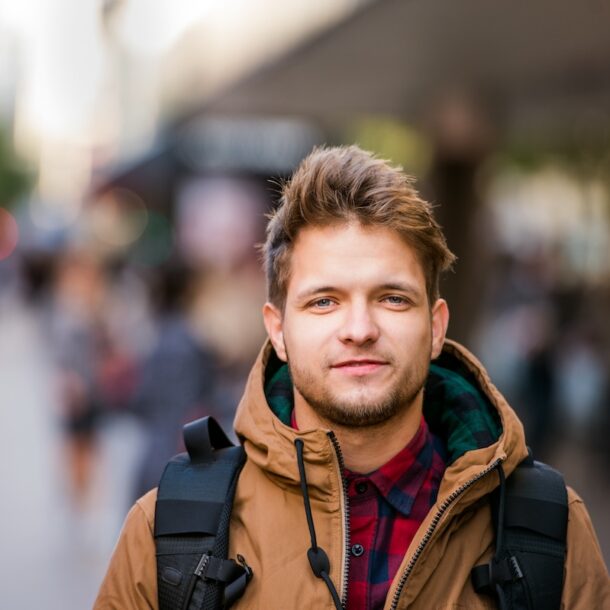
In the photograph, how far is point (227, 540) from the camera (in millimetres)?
2443

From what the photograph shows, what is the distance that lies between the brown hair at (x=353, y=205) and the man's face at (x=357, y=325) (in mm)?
33

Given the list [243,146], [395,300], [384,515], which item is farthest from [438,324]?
→ [243,146]

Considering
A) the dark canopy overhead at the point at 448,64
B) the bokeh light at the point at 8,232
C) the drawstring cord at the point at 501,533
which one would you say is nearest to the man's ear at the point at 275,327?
the drawstring cord at the point at 501,533

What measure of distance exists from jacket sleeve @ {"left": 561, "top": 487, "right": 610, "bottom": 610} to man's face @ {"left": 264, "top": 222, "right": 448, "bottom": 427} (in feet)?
1.63

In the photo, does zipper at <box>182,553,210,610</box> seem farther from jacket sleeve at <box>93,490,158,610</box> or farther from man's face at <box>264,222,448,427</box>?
man's face at <box>264,222,448,427</box>

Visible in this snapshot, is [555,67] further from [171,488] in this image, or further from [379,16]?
[171,488]

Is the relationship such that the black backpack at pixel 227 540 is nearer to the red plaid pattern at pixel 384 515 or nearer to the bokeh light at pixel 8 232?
the red plaid pattern at pixel 384 515

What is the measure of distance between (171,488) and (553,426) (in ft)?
25.7

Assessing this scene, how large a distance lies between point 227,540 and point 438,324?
0.78m

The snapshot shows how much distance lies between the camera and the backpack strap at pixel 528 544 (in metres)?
2.42

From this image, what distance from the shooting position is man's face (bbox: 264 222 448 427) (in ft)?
8.18

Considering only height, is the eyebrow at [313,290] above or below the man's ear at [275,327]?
above

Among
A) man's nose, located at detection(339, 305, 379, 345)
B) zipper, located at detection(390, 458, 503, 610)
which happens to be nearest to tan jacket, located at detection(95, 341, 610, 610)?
zipper, located at detection(390, 458, 503, 610)

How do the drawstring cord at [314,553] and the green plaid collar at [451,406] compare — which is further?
the green plaid collar at [451,406]
